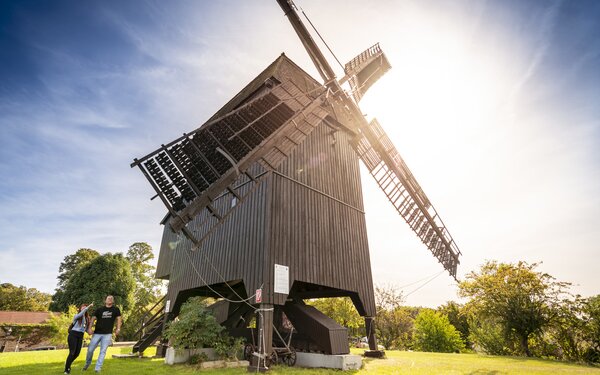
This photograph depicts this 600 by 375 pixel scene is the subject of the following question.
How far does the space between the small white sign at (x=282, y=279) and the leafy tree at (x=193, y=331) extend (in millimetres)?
2727

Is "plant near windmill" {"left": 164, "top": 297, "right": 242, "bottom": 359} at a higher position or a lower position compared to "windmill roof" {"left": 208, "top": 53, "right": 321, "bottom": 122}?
lower

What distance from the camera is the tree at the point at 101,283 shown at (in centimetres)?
2958

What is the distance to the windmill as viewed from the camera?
743 centimetres

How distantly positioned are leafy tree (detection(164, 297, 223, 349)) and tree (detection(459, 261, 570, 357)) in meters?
16.4

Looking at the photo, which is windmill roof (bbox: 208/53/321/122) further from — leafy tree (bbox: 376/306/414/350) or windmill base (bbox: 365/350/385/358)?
leafy tree (bbox: 376/306/414/350)

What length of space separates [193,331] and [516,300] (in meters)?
17.7

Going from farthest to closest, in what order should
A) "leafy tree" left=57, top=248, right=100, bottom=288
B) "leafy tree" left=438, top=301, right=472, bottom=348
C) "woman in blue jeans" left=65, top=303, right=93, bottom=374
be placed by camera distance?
1. "leafy tree" left=57, top=248, right=100, bottom=288
2. "leafy tree" left=438, top=301, right=472, bottom=348
3. "woman in blue jeans" left=65, top=303, right=93, bottom=374

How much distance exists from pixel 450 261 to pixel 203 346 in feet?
48.2

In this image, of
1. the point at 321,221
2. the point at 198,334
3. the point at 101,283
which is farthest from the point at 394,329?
the point at 101,283

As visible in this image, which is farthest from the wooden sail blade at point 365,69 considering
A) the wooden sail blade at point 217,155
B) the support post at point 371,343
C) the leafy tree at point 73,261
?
the leafy tree at point 73,261

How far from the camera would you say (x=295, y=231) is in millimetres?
11484

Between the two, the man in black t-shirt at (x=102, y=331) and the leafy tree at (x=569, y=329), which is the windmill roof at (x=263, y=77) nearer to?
the man in black t-shirt at (x=102, y=331)

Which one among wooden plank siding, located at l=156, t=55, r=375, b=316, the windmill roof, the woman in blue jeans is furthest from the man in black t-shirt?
the windmill roof

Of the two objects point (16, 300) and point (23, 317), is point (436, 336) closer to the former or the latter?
point (23, 317)
